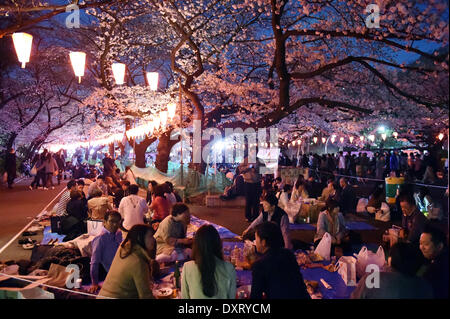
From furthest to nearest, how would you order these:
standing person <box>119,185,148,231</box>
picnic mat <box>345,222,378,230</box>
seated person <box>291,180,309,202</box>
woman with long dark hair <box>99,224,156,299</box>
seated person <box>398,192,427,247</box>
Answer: seated person <box>291,180,309,202</box>
picnic mat <box>345,222,378,230</box>
standing person <box>119,185,148,231</box>
seated person <box>398,192,427,247</box>
woman with long dark hair <box>99,224,156,299</box>

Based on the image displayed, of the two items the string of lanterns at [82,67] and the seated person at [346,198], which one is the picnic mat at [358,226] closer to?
the seated person at [346,198]

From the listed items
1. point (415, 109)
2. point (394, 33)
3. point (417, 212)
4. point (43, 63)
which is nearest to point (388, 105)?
point (415, 109)

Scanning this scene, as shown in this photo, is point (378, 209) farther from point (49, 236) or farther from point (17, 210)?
point (17, 210)

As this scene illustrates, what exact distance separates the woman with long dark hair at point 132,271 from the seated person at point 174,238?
8.21 feet

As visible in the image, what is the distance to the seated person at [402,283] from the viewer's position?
304cm

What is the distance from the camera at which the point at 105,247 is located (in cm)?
530

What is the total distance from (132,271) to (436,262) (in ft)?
10.3

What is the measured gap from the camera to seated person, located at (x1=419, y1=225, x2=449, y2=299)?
307 centimetres

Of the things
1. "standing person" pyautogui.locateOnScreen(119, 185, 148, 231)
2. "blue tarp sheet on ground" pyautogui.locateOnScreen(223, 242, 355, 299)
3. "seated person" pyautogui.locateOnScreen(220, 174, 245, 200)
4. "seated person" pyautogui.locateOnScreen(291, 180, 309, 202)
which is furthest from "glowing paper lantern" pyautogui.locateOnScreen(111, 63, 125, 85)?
"blue tarp sheet on ground" pyautogui.locateOnScreen(223, 242, 355, 299)

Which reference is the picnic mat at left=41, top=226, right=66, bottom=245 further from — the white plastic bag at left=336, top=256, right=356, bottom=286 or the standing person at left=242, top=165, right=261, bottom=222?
the white plastic bag at left=336, top=256, right=356, bottom=286

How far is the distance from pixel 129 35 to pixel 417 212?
711 inches

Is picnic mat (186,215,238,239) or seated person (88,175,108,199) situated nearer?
picnic mat (186,215,238,239)

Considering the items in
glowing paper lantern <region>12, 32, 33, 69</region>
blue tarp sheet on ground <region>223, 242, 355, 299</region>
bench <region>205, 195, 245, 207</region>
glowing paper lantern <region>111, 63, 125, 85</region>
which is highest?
glowing paper lantern <region>111, 63, 125, 85</region>

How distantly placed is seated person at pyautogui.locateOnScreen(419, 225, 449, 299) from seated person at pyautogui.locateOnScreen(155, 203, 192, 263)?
3802 millimetres
